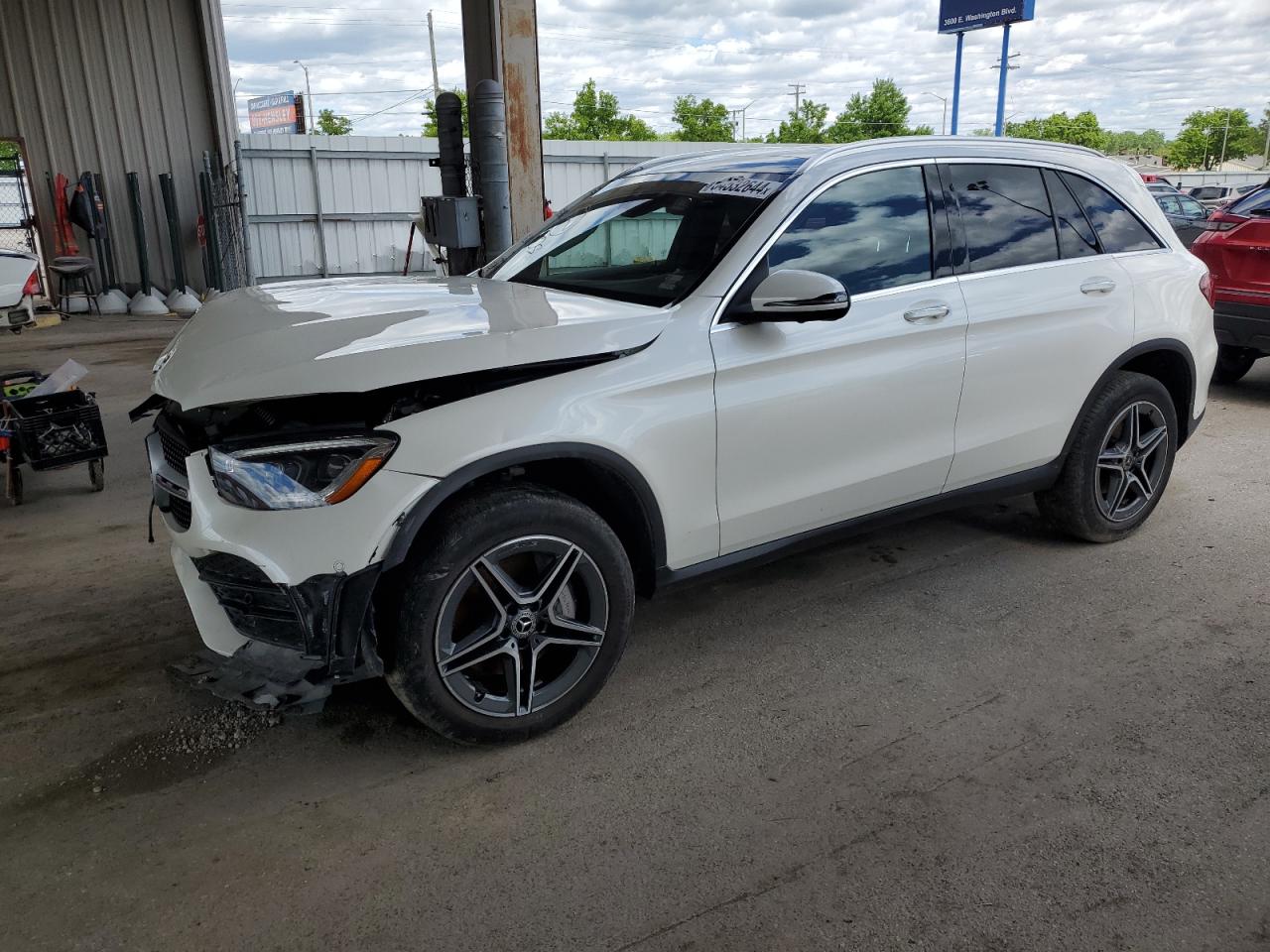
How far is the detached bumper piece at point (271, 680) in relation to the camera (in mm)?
2654

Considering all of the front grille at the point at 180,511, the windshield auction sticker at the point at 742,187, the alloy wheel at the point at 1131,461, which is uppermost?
the windshield auction sticker at the point at 742,187

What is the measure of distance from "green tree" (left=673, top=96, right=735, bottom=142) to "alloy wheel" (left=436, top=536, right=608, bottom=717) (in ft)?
282

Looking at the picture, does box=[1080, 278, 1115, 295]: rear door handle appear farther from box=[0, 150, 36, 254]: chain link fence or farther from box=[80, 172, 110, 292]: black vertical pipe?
box=[0, 150, 36, 254]: chain link fence

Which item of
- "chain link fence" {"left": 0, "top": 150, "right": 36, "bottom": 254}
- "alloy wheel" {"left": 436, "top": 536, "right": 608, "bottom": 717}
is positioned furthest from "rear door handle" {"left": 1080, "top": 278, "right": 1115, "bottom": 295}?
"chain link fence" {"left": 0, "top": 150, "right": 36, "bottom": 254}

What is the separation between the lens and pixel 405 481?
262 cm

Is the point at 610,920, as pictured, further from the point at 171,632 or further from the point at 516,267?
the point at 516,267

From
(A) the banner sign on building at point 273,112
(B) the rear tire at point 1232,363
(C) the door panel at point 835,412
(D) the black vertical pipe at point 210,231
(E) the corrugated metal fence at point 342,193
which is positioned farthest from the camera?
(A) the banner sign on building at point 273,112

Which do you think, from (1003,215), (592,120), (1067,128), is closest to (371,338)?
(1003,215)

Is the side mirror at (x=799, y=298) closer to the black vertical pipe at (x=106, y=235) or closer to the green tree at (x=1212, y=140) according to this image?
the black vertical pipe at (x=106, y=235)

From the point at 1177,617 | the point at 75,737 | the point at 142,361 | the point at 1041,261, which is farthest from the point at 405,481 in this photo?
the point at 142,361

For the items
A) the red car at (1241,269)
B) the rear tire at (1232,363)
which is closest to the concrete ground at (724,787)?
the red car at (1241,269)

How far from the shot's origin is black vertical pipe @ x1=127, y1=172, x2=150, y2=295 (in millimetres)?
15430

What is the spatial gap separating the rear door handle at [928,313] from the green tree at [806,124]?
75197 mm

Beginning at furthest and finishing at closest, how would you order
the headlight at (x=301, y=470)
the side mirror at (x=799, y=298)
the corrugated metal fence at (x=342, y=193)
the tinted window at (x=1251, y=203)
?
the corrugated metal fence at (x=342, y=193)
the tinted window at (x=1251, y=203)
the side mirror at (x=799, y=298)
the headlight at (x=301, y=470)
